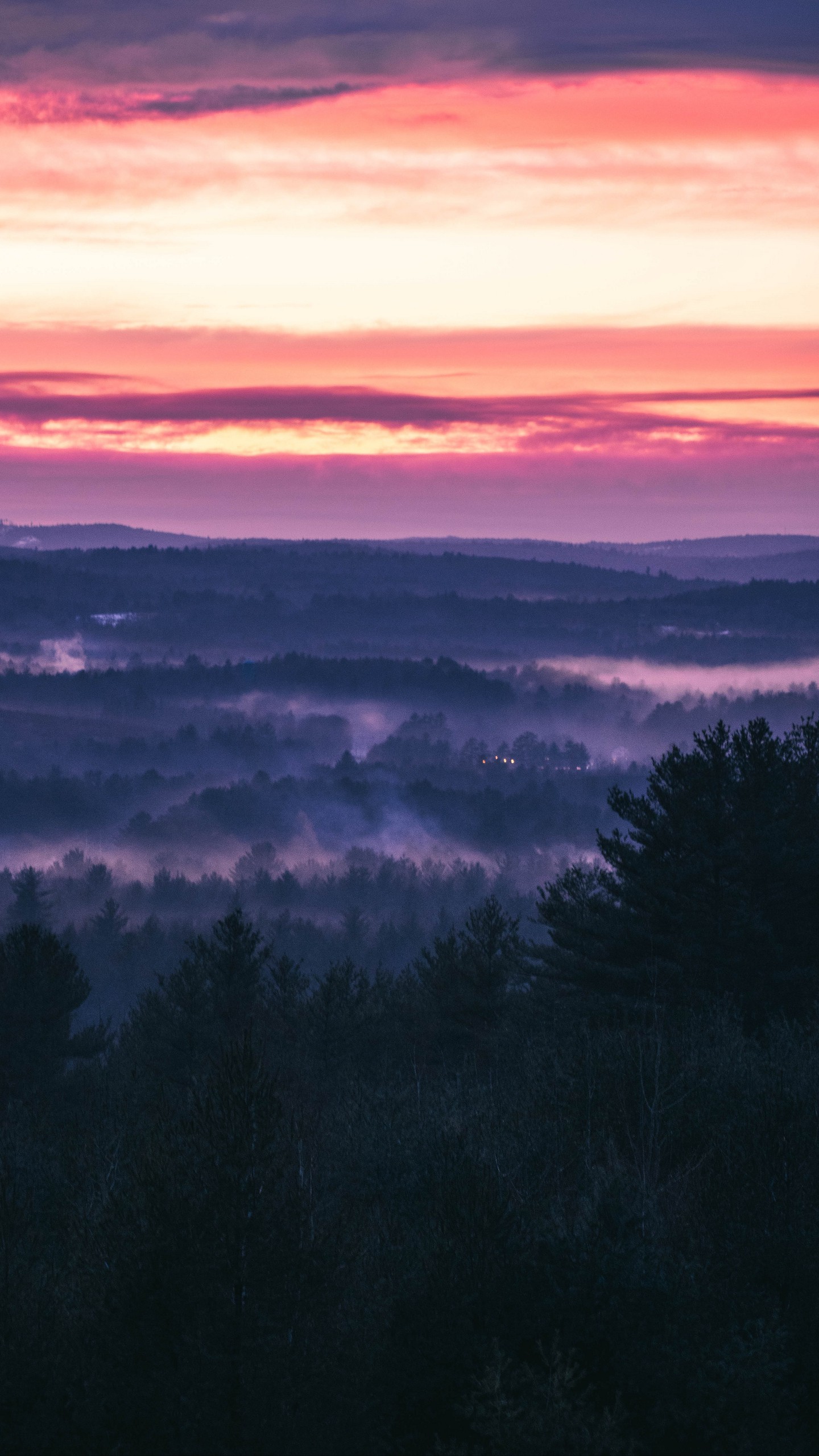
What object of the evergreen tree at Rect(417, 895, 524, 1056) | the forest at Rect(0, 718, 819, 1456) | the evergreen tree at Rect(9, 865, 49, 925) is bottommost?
the forest at Rect(0, 718, 819, 1456)

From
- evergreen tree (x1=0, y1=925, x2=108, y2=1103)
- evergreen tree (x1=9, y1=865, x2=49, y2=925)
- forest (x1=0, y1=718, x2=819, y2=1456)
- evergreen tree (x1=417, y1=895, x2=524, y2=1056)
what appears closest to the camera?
forest (x1=0, y1=718, x2=819, y2=1456)

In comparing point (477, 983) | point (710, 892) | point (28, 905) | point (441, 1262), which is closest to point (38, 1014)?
point (477, 983)

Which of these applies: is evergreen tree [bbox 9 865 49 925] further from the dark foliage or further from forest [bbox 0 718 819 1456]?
forest [bbox 0 718 819 1456]

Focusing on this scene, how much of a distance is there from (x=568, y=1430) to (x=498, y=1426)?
1.99 feet

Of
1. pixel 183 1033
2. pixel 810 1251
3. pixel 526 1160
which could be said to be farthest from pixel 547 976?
pixel 810 1251

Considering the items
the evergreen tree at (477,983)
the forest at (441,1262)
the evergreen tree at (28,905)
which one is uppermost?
the evergreen tree at (28,905)

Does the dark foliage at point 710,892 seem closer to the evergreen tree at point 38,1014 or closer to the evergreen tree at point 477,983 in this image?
the evergreen tree at point 477,983

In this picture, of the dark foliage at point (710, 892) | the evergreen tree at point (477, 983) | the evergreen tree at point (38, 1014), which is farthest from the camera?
the evergreen tree at point (38, 1014)

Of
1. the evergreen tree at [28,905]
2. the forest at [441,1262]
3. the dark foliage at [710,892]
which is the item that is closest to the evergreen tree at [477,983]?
the dark foliage at [710,892]

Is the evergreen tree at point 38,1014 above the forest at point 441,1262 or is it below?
above

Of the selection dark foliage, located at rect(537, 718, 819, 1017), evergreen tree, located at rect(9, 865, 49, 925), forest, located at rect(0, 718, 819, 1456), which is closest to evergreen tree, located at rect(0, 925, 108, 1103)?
forest, located at rect(0, 718, 819, 1456)

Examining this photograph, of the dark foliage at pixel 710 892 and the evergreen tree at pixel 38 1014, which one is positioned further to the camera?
the evergreen tree at pixel 38 1014

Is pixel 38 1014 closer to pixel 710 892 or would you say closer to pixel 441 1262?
pixel 710 892

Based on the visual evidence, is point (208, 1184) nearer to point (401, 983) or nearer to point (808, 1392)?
point (808, 1392)
